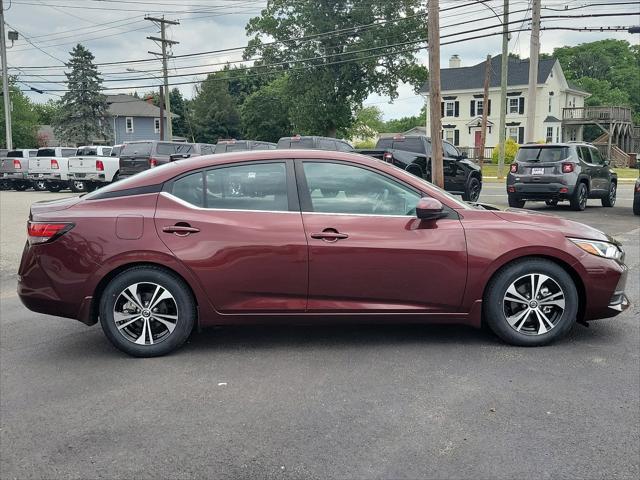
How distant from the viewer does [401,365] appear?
15.0 ft

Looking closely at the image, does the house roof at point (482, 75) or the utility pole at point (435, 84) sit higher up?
the house roof at point (482, 75)

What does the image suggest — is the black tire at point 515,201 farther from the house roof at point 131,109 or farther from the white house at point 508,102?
the house roof at point 131,109

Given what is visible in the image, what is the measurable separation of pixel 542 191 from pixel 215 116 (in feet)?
222

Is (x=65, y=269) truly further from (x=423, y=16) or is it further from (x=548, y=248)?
(x=423, y=16)

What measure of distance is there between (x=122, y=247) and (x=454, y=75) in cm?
5800

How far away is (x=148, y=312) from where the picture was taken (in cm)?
479

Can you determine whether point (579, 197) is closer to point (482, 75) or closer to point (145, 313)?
point (145, 313)

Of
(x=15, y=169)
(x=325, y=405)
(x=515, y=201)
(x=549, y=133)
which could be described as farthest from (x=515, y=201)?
(x=549, y=133)

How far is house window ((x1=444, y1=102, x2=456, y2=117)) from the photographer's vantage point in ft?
189

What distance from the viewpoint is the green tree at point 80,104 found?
215 feet

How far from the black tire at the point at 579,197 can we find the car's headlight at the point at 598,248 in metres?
10.6

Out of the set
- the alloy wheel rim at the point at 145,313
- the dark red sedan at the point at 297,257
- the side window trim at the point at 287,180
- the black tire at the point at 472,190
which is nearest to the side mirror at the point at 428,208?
the dark red sedan at the point at 297,257

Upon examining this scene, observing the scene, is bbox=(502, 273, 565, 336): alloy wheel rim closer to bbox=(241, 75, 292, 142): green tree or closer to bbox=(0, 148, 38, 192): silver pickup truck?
bbox=(0, 148, 38, 192): silver pickup truck

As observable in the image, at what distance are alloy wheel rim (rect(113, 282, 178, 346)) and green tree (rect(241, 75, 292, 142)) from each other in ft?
211
